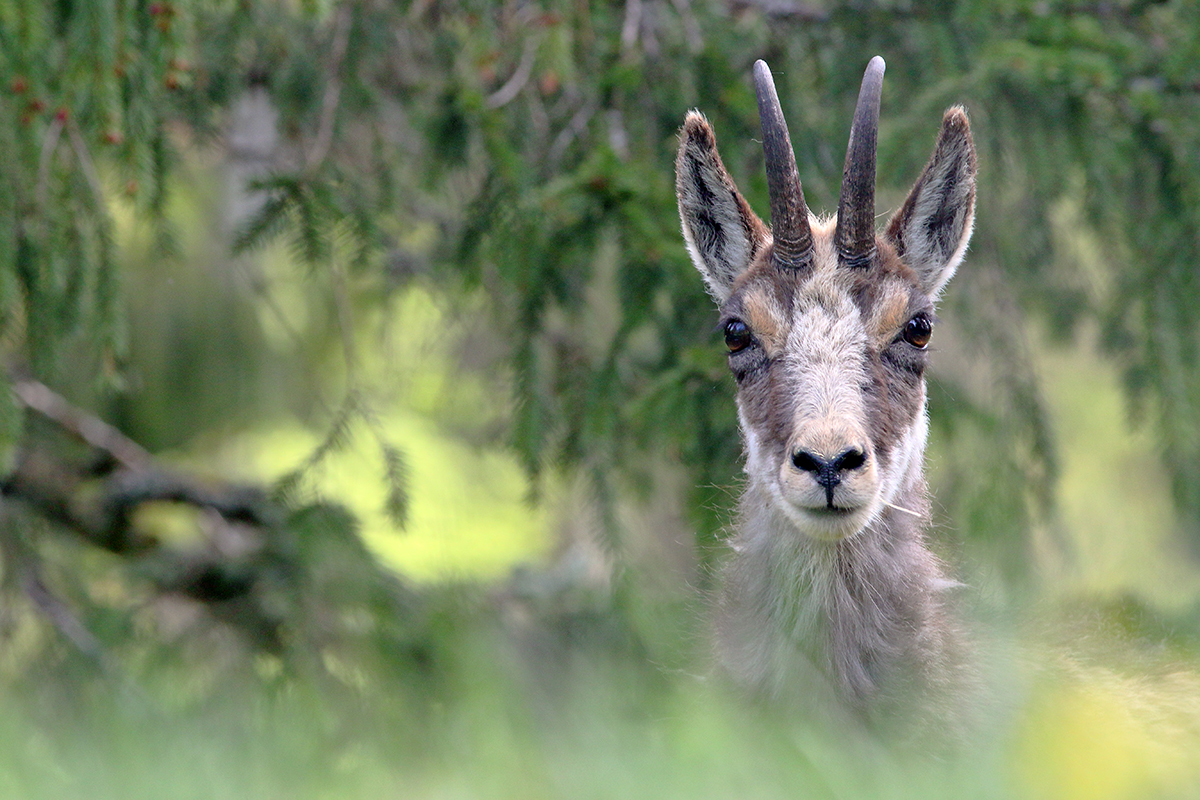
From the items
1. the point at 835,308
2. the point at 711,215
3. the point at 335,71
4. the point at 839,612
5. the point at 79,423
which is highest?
the point at 335,71

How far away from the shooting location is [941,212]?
4.56 metres

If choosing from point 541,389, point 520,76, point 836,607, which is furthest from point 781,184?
point 520,76

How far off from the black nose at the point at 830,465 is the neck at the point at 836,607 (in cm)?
42

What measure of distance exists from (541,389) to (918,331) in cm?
198

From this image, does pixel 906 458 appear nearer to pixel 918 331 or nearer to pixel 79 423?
pixel 918 331

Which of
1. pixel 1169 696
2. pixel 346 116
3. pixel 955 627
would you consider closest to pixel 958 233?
pixel 955 627

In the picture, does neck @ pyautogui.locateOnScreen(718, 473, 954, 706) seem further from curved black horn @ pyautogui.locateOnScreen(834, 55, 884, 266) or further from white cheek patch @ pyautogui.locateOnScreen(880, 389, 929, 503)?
curved black horn @ pyautogui.locateOnScreen(834, 55, 884, 266)

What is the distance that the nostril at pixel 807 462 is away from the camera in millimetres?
3645

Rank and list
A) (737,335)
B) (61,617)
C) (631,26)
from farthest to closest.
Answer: (61,617), (631,26), (737,335)

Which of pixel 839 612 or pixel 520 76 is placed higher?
pixel 520 76

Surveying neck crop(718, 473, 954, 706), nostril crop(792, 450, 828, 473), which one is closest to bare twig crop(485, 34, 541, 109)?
neck crop(718, 473, 954, 706)

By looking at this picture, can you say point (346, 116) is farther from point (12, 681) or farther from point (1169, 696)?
point (1169, 696)

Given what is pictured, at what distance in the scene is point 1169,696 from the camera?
410cm

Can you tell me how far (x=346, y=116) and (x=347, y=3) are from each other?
73cm
